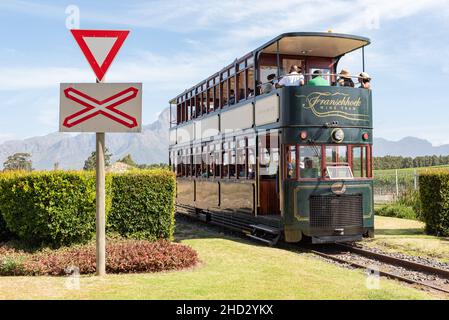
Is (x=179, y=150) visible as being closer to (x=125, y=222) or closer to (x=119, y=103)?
(x=125, y=222)

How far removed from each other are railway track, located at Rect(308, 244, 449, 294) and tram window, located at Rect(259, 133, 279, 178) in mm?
2122

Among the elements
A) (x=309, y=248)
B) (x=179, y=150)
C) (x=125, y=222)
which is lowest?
(x=309, y=248)

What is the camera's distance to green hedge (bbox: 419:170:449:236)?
47.3 ft

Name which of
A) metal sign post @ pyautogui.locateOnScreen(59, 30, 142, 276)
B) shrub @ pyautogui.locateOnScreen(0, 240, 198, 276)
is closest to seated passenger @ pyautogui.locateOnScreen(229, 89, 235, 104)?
shrub @ pyautogui.locateOnScreen(0, 240, 198, 276)

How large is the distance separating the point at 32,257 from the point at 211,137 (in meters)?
8.10

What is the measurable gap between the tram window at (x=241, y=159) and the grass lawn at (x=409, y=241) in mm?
3720

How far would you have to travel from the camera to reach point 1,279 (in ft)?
27.7

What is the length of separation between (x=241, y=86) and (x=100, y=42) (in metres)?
7.09

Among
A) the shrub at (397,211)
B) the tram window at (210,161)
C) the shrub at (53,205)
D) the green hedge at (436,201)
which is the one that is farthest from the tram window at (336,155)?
the shrub at (397,211)

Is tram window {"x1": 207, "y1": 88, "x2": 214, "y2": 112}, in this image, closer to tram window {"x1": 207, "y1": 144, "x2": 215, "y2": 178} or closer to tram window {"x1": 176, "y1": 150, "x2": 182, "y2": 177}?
tram window {"x1": 207, "y1": 144, "x2": 215, "y2": 178}

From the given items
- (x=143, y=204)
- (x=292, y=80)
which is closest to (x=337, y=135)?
(x=292, y=80)

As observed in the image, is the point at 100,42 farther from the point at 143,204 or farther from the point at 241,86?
the point at 241,86

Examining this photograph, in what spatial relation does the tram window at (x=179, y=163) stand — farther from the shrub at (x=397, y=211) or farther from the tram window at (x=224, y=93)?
the shrub at (x=397, y=211)

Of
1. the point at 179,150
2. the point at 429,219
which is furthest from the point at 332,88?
the point at 179,150
